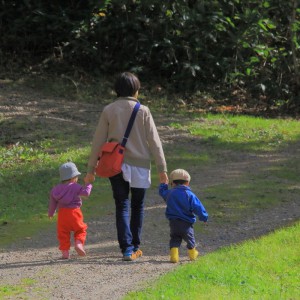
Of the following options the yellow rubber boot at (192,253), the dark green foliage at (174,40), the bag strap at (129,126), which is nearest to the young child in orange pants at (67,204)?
the bag strap at (129,126)

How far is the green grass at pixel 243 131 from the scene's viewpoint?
14867 mm

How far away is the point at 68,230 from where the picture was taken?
26.3ft

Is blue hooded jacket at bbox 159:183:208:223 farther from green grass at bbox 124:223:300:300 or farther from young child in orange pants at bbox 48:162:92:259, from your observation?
young child in orange pants at bbox 48:162:92:259

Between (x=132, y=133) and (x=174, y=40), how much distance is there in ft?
39.1

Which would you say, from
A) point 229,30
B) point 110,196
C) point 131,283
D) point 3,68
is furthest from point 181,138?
point 131,283

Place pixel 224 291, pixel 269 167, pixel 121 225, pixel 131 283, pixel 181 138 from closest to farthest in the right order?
pixel 224 291 < pixel 131 283 < pixel 121 225 < pixel 269 167 < pixel 181 138

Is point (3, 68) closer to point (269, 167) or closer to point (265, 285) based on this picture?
point (269, 167)

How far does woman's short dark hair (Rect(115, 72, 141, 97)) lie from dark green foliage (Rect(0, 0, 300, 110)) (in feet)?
35.7

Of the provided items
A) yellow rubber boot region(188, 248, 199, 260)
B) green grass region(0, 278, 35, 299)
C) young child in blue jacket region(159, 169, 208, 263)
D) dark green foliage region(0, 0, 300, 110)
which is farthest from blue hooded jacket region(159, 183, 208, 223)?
dark green foliage region(0, 0, 300, 110)

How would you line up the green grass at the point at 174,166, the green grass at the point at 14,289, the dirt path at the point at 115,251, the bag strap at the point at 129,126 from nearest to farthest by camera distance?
1. the green grass at the point at 14,289
2. the dirt path at the point at 115,251
3. the bag strap at the point at 129,126
4. the green grass at the point at 174,166

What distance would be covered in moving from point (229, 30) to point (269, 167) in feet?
22.7

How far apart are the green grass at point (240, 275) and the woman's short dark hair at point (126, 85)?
1.75 m

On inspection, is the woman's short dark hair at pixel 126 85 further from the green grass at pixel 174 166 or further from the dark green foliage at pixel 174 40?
the dark green foliage at pixel 174 40

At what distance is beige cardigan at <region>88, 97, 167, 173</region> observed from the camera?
7.77 meters
